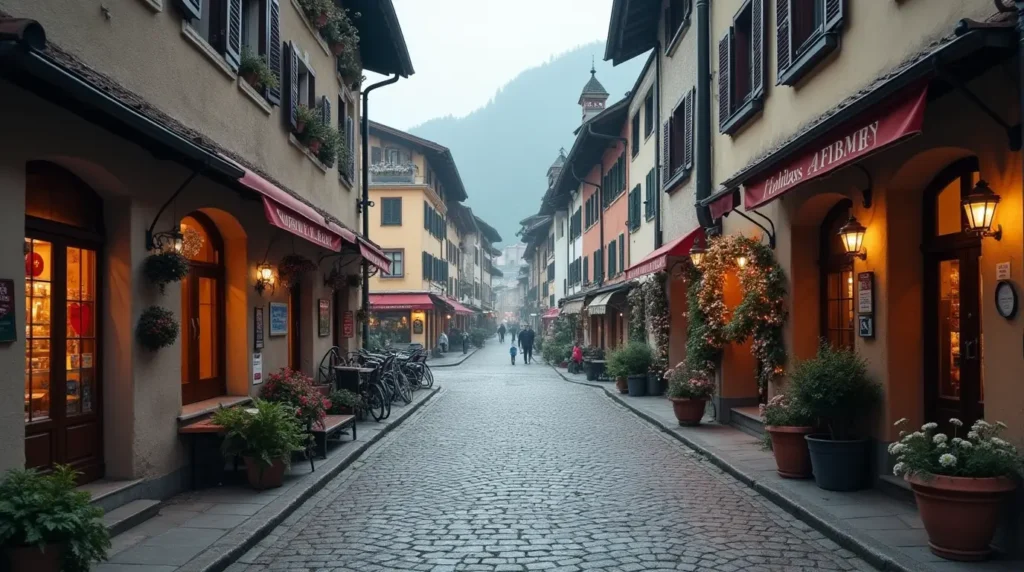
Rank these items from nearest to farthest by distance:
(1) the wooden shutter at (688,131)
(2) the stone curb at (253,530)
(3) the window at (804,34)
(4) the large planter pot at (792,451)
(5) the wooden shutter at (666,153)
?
(2) the stone curb at (253,530), (4) the large planter pot at (792,451), (3) the window at (804,34), (1) the wooden shutter at (688,131), (5) the wooden shutter at (666,153)

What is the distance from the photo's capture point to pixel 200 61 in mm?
9094

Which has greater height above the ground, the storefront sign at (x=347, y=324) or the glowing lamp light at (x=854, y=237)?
the glowing lamp light at (x=854, y=237)

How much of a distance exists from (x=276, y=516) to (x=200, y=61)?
4.98m

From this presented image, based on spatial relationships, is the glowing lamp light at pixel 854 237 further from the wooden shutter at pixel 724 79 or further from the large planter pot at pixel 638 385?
the large planter pot at pixel 638 385

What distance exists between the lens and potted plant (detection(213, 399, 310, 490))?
8305 millimetres

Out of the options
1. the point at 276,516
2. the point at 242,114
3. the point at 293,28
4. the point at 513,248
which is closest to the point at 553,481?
the point at 276,516

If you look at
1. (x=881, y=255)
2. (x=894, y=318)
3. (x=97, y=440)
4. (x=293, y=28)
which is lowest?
(x=97, y=440)

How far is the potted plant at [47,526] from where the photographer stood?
486 centimetres

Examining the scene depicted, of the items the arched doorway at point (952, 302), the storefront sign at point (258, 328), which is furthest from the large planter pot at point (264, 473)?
the arched doorway at point (952, 302)

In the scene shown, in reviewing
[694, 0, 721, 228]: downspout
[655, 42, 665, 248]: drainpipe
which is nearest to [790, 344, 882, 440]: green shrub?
[694, 0, 721, 228]: downspout

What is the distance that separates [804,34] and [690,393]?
5.81 metres

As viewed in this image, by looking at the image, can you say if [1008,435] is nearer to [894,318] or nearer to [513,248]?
[894,318]

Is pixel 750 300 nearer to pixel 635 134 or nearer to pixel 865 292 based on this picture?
pixel 865 292

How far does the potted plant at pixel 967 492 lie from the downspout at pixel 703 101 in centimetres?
922
